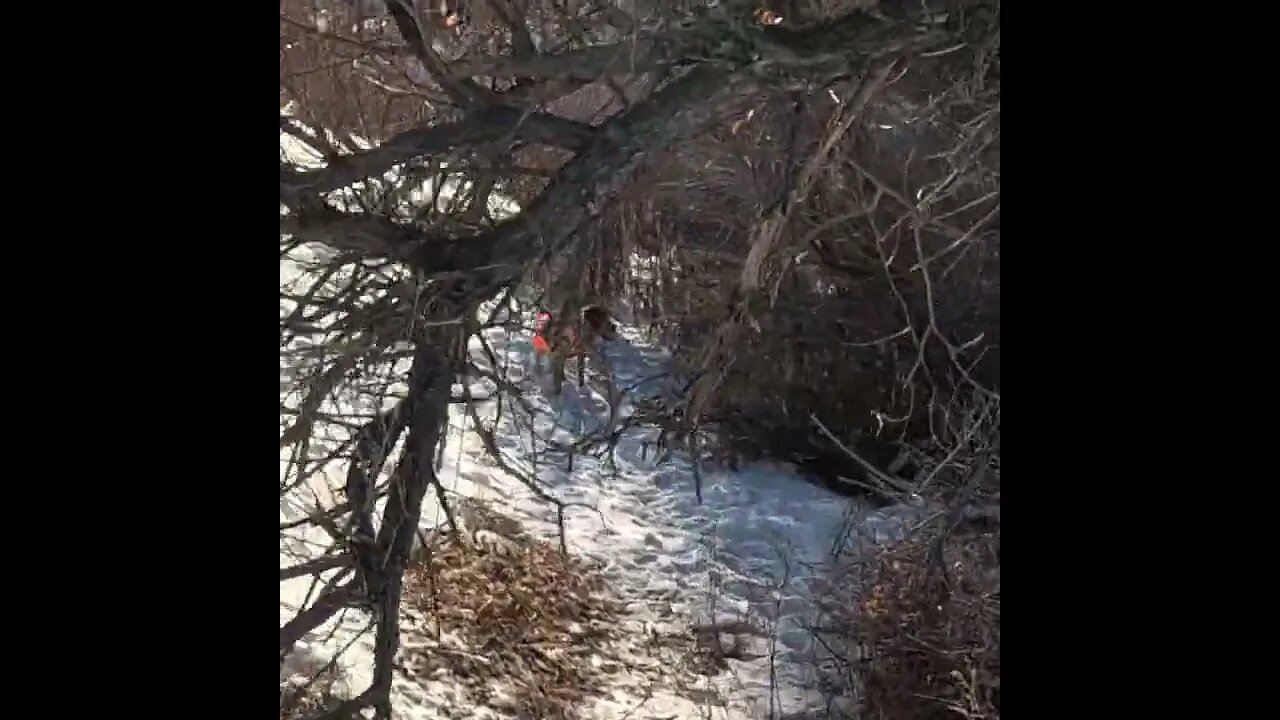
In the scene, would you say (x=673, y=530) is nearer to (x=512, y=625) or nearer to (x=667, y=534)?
(x=667, y=534)

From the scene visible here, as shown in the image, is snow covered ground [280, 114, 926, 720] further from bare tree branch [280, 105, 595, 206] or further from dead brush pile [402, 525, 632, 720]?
bare tree branch [280, 105, 595, 206]

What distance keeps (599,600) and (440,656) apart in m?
0.61

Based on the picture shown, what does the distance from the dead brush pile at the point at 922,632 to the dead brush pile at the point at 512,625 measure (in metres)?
0.89

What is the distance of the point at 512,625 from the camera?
376 cm

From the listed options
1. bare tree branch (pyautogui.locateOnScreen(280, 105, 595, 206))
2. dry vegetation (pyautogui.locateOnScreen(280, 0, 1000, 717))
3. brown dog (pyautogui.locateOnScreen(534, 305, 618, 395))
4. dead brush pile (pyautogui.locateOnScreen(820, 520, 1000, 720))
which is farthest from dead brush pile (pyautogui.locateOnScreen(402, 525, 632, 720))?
bare tree branch (pyautogui.locateOnScreen(280, 105, 595, 206))

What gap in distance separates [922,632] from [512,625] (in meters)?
1.51

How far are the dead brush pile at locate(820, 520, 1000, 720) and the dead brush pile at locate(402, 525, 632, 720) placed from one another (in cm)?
89

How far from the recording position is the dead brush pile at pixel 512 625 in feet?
11.8

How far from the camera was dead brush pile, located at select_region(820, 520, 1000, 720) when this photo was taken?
111 inches

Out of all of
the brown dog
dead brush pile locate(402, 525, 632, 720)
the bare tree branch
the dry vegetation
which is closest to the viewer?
the bare tree branch

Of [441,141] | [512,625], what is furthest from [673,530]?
[441,141]

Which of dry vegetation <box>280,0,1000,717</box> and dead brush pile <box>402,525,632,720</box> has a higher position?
dry vegetation <box>280,0,1000,717</box>
